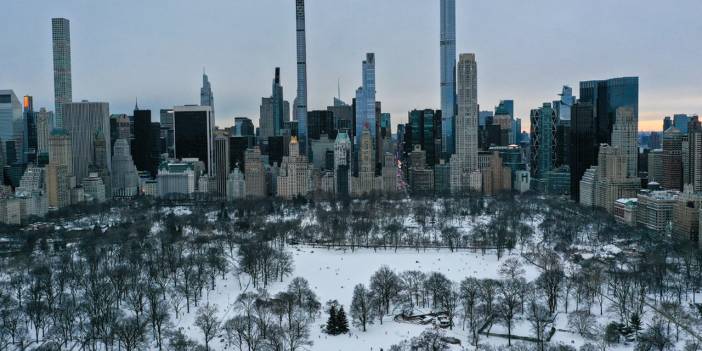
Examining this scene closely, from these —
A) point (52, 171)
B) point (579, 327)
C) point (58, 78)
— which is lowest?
point (579, 327)

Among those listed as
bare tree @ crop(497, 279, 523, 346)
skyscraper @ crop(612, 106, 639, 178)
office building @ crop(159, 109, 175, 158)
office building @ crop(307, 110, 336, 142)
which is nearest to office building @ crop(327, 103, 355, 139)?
office building @ crop(307, 110, 336, 142)

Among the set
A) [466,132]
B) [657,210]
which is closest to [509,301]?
[657,210]

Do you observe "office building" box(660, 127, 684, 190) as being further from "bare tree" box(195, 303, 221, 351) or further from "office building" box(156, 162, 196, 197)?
"office building" box(156, 162, 196, 197)

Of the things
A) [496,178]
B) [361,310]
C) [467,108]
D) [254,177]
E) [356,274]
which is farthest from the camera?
[467,108]

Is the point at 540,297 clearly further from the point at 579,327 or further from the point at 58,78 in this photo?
the point at 58,78

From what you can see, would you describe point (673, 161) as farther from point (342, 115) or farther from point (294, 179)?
point (342, 115)

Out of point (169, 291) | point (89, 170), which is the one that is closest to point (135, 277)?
point (169, 291)
